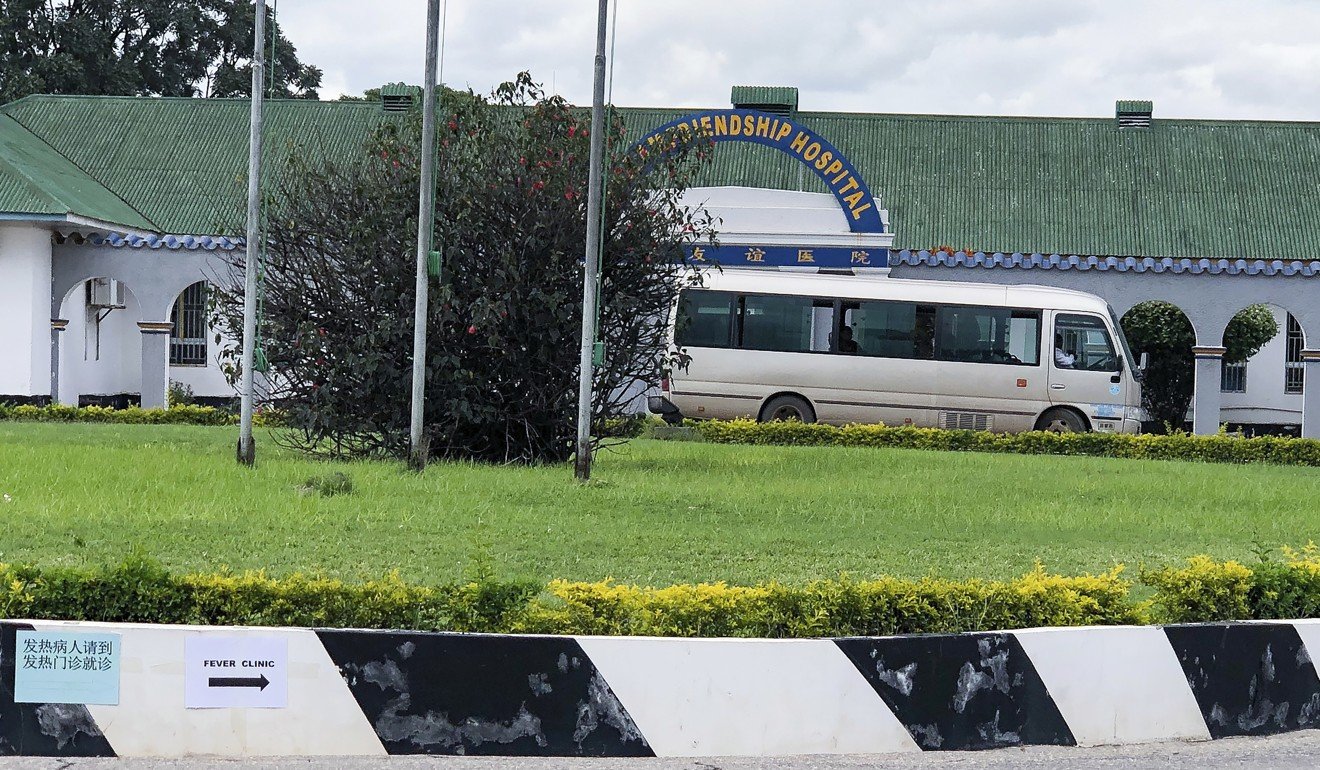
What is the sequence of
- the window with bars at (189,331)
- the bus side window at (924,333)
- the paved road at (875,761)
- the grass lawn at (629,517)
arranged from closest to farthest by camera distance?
the paved road at (875,761)
the grass lawn at (629,517)
the bus side window at (924,333)
the window with bars at (189,331)

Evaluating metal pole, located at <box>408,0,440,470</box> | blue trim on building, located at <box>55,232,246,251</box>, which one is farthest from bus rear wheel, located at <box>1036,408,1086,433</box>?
blue trim on building, located at <box>55,232,246,251</box>

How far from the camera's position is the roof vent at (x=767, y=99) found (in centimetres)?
3312

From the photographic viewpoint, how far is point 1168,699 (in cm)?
652

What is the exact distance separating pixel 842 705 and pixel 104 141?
95.2ft

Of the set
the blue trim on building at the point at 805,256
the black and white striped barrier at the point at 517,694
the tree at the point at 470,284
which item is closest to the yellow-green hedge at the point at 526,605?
the black and white striped barrier at the point at 517,694

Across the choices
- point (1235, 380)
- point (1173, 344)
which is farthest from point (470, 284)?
point (1235, 380)

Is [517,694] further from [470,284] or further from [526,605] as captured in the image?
[470,284]

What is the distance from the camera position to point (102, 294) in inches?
1185

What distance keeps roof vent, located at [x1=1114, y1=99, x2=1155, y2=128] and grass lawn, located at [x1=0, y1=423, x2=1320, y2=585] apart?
1709cm

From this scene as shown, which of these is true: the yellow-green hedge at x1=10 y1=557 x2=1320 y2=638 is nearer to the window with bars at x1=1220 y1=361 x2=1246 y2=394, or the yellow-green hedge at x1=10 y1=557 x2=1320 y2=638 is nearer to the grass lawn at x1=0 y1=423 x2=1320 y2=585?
the grass lawn at x1=0 y1=423 x2=1320 y2=585

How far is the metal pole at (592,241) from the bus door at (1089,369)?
1089cm

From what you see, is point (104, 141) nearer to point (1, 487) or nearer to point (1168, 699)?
point (1, 487)

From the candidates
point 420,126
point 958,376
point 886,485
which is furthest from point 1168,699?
point 958,376

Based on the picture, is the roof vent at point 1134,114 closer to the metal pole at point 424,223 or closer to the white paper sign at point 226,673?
the metal pole at point 424,223
